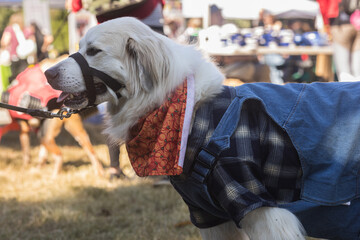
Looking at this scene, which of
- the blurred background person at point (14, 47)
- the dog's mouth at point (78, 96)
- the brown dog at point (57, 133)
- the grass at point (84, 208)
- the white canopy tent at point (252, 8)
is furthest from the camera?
the blurred background person at point (14, 47)

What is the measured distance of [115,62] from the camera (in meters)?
1.73

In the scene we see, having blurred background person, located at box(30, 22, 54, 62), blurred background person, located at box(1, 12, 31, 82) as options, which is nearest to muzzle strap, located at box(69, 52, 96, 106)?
blurred background person, located at box(30, 22, 54, 62)

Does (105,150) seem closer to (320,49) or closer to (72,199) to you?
(72,199)

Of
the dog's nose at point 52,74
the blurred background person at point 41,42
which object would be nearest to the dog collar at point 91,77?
the dog's nose at point 52,74

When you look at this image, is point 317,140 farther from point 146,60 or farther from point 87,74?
point 87,74

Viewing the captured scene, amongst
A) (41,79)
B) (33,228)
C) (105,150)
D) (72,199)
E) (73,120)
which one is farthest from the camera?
(105,150)

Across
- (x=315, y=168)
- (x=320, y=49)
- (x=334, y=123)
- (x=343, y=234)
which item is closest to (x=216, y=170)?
(x=315, y=168)

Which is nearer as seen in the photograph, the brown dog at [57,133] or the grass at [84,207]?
the grass at [84,207]

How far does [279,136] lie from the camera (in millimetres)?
1629

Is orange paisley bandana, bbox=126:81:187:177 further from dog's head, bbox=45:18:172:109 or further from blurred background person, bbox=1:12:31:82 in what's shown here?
blurred background person, bbox=1:12:31:82

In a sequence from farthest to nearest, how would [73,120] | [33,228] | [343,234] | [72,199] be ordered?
[73,120] → [72,199] → [33,228] → [343,234]

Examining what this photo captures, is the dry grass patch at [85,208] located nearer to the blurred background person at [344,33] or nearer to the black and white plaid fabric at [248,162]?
the black and white plaid fabric at [248,162]

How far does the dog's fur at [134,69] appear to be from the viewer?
1669 millimetres

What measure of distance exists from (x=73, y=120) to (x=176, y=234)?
2.27 metres
